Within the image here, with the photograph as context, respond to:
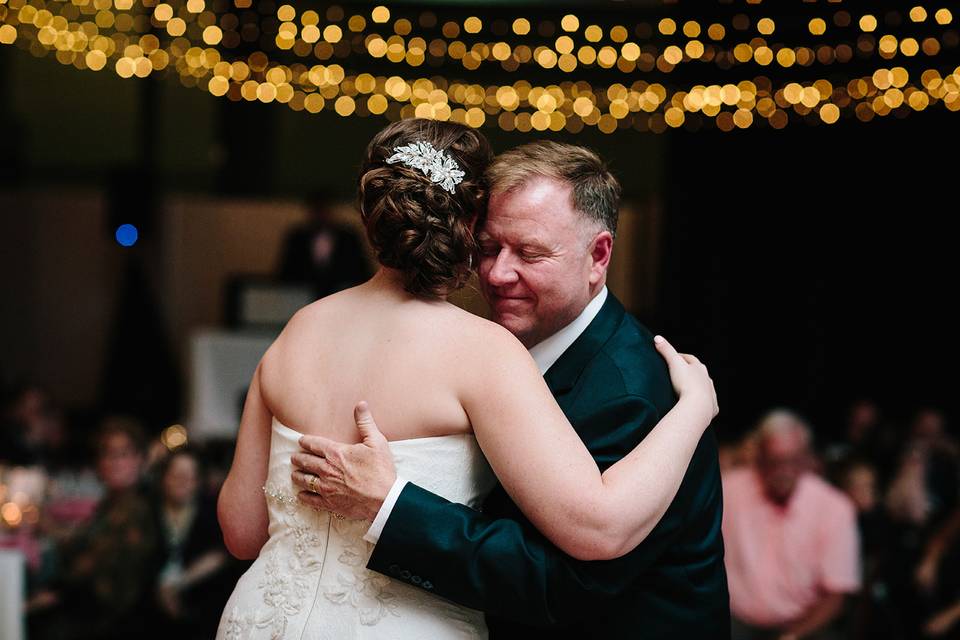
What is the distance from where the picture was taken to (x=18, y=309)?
36.6 ft

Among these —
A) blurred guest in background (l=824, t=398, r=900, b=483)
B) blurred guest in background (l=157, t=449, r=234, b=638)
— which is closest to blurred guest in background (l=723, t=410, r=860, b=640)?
blurred guest in background (l=824, t=398, r=900, b=483)

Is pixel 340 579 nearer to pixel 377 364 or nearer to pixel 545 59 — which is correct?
pixel 377 364

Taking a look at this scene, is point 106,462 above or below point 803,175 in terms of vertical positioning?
below

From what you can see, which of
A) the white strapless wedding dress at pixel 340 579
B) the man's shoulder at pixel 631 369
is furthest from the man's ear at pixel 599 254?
the white strapless wedding dress at pixel 340 579

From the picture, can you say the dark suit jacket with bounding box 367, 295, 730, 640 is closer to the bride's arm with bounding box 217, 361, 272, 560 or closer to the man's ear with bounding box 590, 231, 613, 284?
the man's ear with bounding box 590, 231, 613, 284

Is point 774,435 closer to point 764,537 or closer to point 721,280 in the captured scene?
point 764,537

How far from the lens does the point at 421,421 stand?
187 centimetres

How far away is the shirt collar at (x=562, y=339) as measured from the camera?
216 centimetres

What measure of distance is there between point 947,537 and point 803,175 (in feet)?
16.1

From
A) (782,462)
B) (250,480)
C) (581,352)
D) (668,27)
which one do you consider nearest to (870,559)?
(782,462)

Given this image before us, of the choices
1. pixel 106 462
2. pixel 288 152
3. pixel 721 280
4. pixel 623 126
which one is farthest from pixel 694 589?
pixel 288 152

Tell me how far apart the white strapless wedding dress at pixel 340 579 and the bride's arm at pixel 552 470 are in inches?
4.0

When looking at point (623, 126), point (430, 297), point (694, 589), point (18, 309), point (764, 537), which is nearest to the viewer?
point (430, 297)

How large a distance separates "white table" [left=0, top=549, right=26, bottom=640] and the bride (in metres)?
2.57
